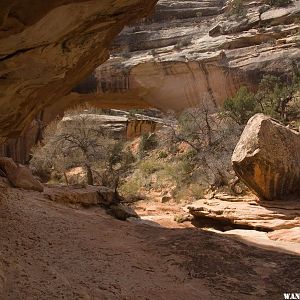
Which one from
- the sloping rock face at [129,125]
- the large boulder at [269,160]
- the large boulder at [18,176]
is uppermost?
the large boulder at [18,176]

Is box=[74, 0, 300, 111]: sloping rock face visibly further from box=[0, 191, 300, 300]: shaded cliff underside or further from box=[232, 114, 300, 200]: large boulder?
box=[0, 191, 300, 300]: shaded cliff underside

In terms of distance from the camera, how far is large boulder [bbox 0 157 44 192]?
26.8 ft

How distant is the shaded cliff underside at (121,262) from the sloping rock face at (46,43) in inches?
68.8

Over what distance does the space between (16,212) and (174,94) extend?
63.5 ft

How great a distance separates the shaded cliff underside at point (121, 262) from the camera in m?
4.30

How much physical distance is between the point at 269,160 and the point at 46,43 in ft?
25.7

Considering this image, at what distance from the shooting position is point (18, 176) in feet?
27.1

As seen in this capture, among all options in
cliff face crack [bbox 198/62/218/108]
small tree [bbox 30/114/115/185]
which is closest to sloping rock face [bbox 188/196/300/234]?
small tree [bbox 30/114/115/185]

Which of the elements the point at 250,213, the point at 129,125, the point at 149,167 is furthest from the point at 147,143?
the point at 250,213

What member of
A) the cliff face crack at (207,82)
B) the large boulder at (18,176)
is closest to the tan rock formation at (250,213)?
the large boulder at (18,176)

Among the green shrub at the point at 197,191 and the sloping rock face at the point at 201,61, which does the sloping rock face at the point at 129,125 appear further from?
the green shrub at the point at 197,191

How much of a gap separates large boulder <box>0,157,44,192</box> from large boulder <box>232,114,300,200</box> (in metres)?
5.78

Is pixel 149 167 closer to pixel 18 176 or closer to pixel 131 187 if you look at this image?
pixel 131 187

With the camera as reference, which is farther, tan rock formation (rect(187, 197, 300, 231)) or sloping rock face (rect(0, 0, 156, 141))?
tan rock formation (rect(187, 197, 300, 231))
